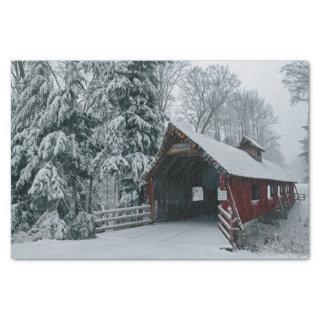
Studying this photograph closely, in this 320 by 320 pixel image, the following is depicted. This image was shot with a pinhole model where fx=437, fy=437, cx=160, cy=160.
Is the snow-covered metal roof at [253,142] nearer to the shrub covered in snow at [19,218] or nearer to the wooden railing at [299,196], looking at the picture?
the wooden railing at [299,196]

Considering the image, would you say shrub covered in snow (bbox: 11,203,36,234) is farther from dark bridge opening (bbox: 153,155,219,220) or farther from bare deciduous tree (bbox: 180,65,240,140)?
bare deciduous tree (bbox: 180,65,240,140)

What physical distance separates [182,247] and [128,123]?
2.92m

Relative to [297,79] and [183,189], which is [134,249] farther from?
[297,79]

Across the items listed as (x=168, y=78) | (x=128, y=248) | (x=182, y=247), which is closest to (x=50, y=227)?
(x=128, y=248)

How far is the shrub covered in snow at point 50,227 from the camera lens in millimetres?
8617

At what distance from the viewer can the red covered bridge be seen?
8.55 m

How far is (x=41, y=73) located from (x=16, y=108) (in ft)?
2.77

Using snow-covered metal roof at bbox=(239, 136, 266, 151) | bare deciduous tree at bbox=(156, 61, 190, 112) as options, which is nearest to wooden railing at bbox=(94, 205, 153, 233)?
bare deciduous tree at bbox=(156, 61, 190, 112)

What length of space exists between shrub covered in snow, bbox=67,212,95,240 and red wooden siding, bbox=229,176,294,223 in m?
2.93

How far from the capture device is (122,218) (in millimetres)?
9320

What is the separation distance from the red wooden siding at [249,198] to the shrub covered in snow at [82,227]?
293 centimetres

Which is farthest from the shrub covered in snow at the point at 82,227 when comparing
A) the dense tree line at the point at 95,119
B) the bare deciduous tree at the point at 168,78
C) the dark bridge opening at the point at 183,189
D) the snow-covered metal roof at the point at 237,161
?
the bare deciduous tree at the point at 168,78
